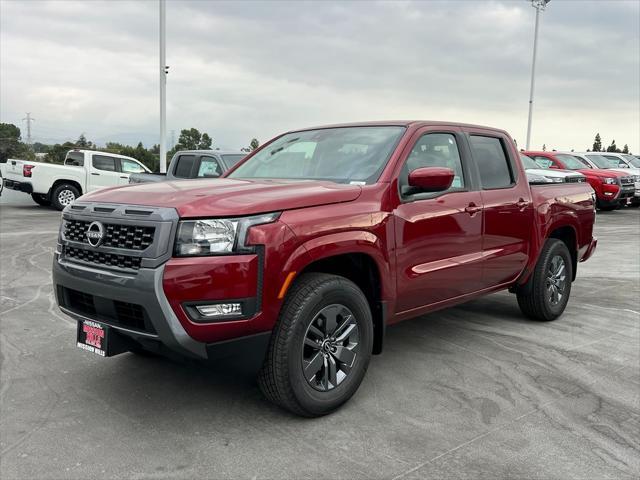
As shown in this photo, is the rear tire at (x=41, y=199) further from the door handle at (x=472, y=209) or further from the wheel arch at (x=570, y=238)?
the door handle at (x=472, y=209)

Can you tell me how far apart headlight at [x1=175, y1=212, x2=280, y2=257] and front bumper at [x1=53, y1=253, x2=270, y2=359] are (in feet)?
0.56

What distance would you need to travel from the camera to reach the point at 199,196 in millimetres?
3270

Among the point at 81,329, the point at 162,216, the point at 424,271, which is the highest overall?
the point at 162,216

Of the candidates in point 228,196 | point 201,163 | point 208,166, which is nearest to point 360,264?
point 228,196

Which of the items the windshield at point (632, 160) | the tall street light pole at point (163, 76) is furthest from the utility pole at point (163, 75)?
the windshield at point (632, 160)

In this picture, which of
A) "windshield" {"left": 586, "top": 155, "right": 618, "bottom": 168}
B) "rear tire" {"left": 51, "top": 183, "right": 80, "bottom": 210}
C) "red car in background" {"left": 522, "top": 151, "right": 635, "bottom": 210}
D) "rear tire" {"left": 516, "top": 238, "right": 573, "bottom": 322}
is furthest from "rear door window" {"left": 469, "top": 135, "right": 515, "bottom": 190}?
"windshield" {"left": 586, "top": 155, "right": 618, "bottom": 168}

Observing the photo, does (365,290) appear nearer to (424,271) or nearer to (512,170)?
(424,271)

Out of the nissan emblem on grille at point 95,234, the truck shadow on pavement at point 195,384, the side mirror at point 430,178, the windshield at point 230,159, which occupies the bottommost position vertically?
the truck shadow on pavement at point 195,384

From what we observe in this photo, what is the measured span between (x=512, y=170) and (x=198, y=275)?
338cm

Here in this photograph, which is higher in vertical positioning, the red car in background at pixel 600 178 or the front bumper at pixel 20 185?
the red car in background at pixel 600 178

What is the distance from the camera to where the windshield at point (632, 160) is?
22.1 meters

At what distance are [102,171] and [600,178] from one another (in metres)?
→ 15.0

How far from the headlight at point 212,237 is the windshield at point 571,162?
709 inches

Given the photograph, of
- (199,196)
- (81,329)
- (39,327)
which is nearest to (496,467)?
(199,196)
